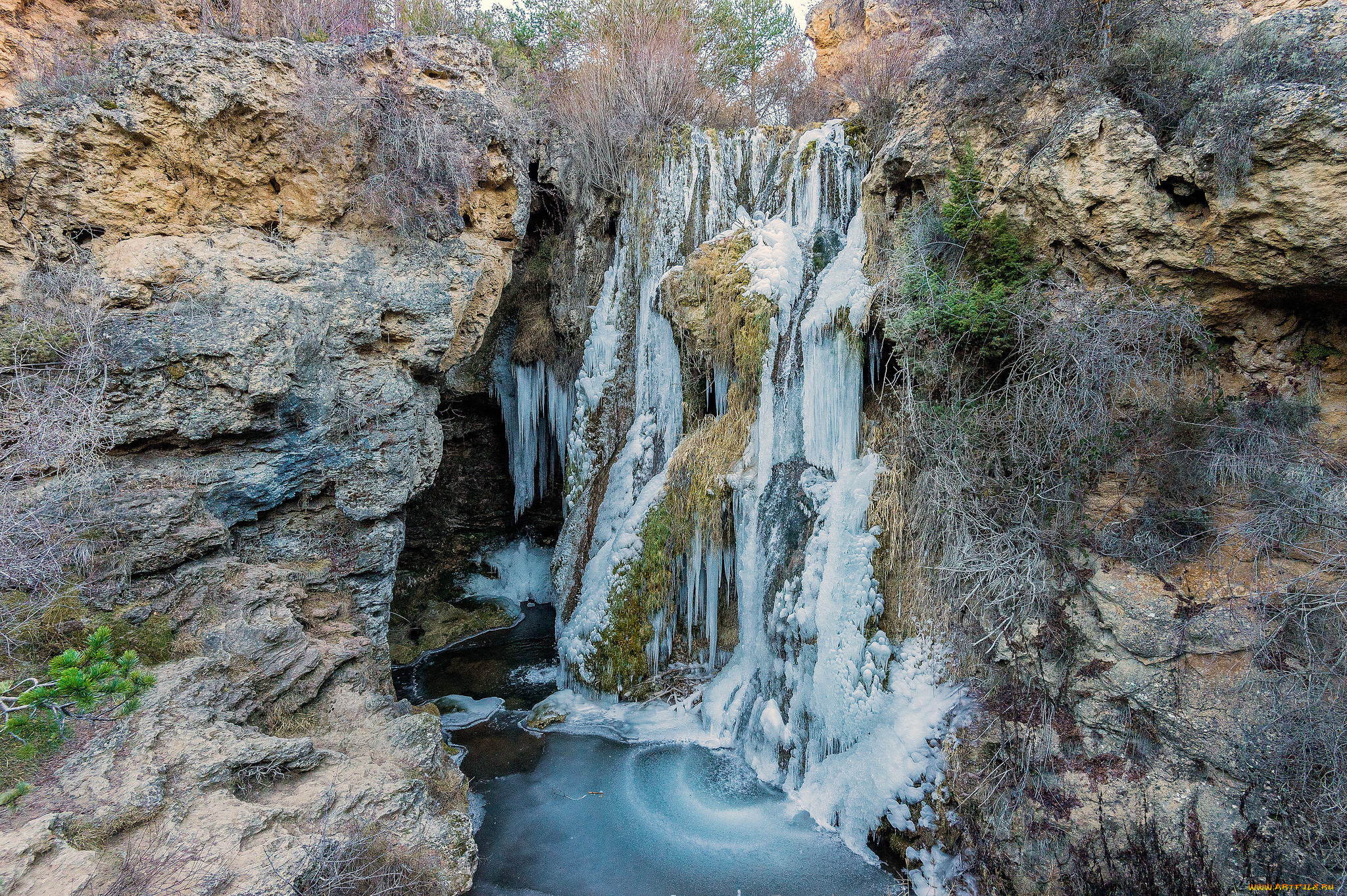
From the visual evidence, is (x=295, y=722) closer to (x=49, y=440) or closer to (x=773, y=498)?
(x=49, y=440)

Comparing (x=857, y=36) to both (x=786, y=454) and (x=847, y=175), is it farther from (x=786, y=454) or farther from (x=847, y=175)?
(x=786, y=454)

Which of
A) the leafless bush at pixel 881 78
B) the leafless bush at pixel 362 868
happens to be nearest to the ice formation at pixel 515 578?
the leafless bush at pixel 362 868

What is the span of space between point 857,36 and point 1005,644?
1034cm

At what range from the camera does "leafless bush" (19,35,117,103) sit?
212 inches

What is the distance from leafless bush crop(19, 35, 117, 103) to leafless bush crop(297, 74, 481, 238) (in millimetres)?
1496

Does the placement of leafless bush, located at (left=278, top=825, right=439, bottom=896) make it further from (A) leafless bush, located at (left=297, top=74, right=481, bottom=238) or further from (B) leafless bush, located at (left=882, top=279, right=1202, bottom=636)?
(A) leafless bush, located at (left=297, top=74, right=481, bottom=238)

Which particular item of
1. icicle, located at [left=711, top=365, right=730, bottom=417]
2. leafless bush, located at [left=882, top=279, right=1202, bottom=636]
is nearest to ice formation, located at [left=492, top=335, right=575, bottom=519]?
icicle, located at [left=711, top=365, right=730, bottom=417]

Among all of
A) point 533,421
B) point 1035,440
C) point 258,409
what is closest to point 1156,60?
point 1035,440

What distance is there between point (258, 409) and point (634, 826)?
4719mm

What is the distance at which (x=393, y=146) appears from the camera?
629 centimetres

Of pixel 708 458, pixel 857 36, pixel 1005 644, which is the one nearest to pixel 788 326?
pixel 708 458

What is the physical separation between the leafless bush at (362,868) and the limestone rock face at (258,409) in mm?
75

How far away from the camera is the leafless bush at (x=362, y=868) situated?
2994mm

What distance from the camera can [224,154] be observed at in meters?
5.79
